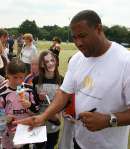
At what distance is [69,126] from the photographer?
5.63 meters

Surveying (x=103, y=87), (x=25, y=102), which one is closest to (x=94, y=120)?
(x=103, y=87)

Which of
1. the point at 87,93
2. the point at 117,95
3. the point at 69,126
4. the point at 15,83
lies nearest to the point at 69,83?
the point at 87,93

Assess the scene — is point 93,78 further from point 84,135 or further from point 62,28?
point 62,28

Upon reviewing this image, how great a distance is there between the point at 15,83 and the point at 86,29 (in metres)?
1.87

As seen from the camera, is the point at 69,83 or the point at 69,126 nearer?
the point at 69,83

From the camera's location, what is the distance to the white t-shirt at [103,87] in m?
3.28

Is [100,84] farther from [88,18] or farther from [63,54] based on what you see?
[63,54]

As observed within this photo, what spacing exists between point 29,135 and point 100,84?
74 cm

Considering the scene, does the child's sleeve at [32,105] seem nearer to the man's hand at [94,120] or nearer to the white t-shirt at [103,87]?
the white t-shirt at [103,87]

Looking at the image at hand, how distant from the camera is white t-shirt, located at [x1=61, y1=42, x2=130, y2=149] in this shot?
10.8 feet

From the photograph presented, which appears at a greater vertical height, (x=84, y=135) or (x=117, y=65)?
(x=117, y=65)

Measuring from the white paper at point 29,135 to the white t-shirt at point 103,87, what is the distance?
13.2 inches

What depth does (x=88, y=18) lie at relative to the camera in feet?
10.9

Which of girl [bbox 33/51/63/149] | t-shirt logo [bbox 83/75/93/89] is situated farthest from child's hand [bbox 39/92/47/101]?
t-shirt logo [bbox 83/75/93/89]
